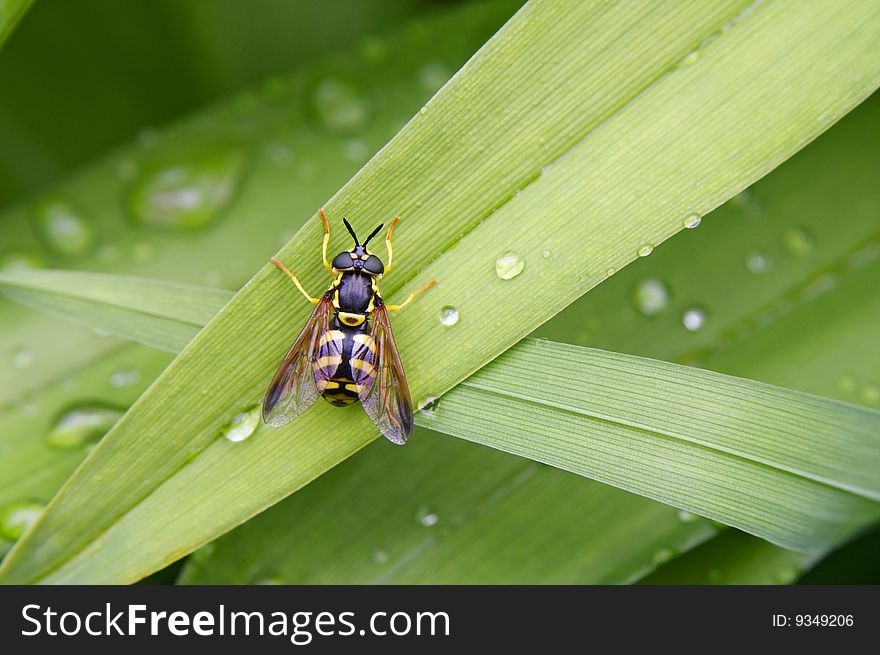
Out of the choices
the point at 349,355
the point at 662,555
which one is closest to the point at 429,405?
the point at 349,355

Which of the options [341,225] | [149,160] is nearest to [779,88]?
[341,225]

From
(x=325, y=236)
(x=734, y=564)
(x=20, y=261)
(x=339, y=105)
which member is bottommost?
(x=734, y=564)

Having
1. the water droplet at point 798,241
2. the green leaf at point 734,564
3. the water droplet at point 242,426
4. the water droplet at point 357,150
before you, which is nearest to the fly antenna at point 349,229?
the water droplet at point 242,426

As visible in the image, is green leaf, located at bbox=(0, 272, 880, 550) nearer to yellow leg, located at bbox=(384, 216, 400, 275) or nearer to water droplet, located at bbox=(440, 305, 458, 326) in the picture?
water droplet, located at bbox=(440, 305, 458, 326)

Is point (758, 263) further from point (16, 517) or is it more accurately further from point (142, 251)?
point (16, 517)

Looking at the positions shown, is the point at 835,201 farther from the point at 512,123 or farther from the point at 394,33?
the point at 394,33

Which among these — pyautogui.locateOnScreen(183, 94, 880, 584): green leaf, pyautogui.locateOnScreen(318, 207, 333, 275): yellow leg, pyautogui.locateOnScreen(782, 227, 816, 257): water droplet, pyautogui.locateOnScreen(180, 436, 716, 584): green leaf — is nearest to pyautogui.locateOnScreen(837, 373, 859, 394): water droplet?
pyautogui.locateOnScreen(183, 94, 880, 584): green leaf

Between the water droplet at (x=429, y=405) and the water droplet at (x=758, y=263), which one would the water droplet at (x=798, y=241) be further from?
the water droplet at (x=429, y=405)
